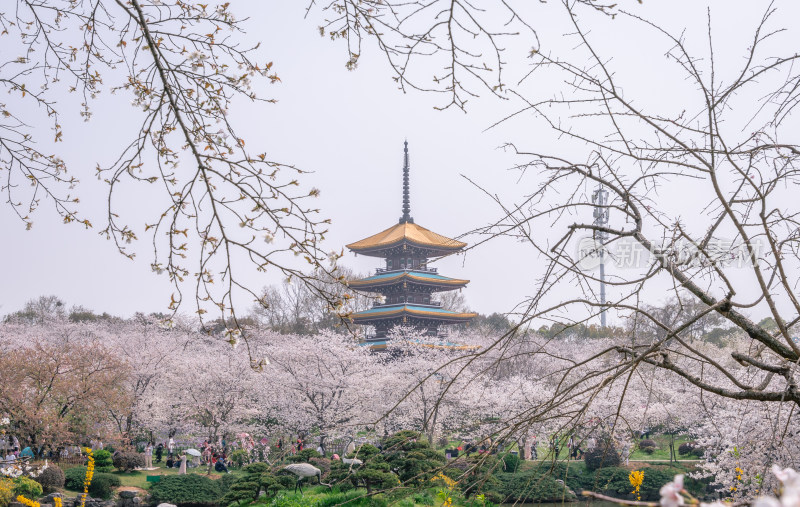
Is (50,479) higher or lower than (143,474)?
higher

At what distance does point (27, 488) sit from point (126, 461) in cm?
361

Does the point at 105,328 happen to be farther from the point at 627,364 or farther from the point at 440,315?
the point at 627,364

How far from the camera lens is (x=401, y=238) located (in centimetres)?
2767

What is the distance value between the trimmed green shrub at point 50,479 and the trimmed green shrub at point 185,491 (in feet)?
6.06

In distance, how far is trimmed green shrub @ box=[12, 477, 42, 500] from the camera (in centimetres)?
1218

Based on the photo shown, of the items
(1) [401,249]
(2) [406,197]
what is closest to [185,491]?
(1) [401,249]

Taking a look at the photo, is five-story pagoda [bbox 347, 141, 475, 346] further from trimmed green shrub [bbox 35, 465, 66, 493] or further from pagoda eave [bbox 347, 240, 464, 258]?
trimmed green shrub [bbox 35, 465, 66, 493]

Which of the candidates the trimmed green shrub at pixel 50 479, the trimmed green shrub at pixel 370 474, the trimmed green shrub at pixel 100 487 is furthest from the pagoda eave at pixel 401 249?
the trimmed green shrub at pixel 50 479

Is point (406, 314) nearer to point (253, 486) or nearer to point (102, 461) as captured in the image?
point (102, 461)

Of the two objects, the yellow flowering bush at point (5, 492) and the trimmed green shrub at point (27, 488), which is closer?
the yellow flowering bush at point (5, 492)

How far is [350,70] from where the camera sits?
3.04 meters

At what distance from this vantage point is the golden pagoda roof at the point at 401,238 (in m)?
27.7

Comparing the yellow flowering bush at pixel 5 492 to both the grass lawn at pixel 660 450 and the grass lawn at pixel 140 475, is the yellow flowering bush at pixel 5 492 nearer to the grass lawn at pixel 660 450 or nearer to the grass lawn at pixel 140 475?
the grass lawn at pixel 140 475

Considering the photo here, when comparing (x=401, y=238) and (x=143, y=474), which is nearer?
(x=143, y=474)
